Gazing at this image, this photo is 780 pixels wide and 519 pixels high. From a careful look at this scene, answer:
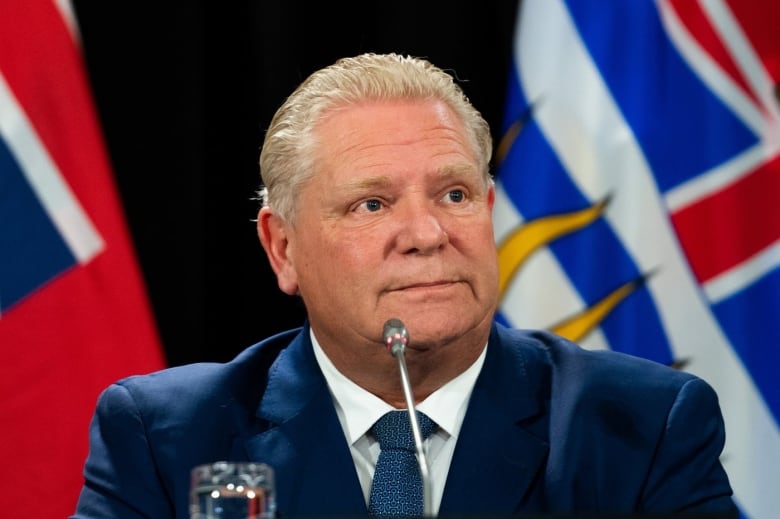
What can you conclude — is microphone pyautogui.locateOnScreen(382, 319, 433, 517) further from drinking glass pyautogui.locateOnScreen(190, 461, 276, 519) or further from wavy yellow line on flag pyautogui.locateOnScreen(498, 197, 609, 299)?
wavy yellow line on flag pyautogui.locateOnScreen(498, 197, 609, 299)

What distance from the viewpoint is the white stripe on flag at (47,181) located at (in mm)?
3367

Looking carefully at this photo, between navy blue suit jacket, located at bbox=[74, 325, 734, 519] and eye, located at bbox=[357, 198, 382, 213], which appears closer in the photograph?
navy blue suit jacket, located at bbox=[74, 325, 734, 519]

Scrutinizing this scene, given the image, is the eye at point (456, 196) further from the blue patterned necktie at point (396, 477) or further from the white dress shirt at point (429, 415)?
the blue patterned necktie at point (396, 477)

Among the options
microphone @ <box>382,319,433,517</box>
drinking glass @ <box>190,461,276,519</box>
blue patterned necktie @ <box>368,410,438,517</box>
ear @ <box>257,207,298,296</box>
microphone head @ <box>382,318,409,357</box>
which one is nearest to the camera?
drinking glass @ <box>190,461,276,519</box>

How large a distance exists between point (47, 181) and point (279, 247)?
808 millimetres

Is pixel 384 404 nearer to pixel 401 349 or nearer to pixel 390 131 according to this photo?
pixel 401 349

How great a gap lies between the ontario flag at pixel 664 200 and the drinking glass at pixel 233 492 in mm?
1936

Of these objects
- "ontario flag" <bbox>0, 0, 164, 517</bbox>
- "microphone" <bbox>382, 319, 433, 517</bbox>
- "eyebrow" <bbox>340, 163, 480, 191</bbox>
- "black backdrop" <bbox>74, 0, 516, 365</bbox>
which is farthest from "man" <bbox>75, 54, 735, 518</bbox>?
"black backdrop" <bbox>74, 0, 516, 365</bbox>

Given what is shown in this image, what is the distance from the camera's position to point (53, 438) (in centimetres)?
338

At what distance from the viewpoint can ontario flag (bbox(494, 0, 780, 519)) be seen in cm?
359

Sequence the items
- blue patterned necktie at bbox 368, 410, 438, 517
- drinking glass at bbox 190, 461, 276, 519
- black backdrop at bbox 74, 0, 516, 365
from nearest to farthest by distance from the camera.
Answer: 1. drinking glass at bbox 190, 461, 276, 519
2. blue patterned necktie at bbox 368, 410, 438, 517
3. black backdrop at bbox 74, 0, 516, 365

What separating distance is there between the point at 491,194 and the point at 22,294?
4.32ft

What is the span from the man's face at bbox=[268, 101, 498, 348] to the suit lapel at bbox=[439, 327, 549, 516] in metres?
0.16

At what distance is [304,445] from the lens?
8.90 feet
